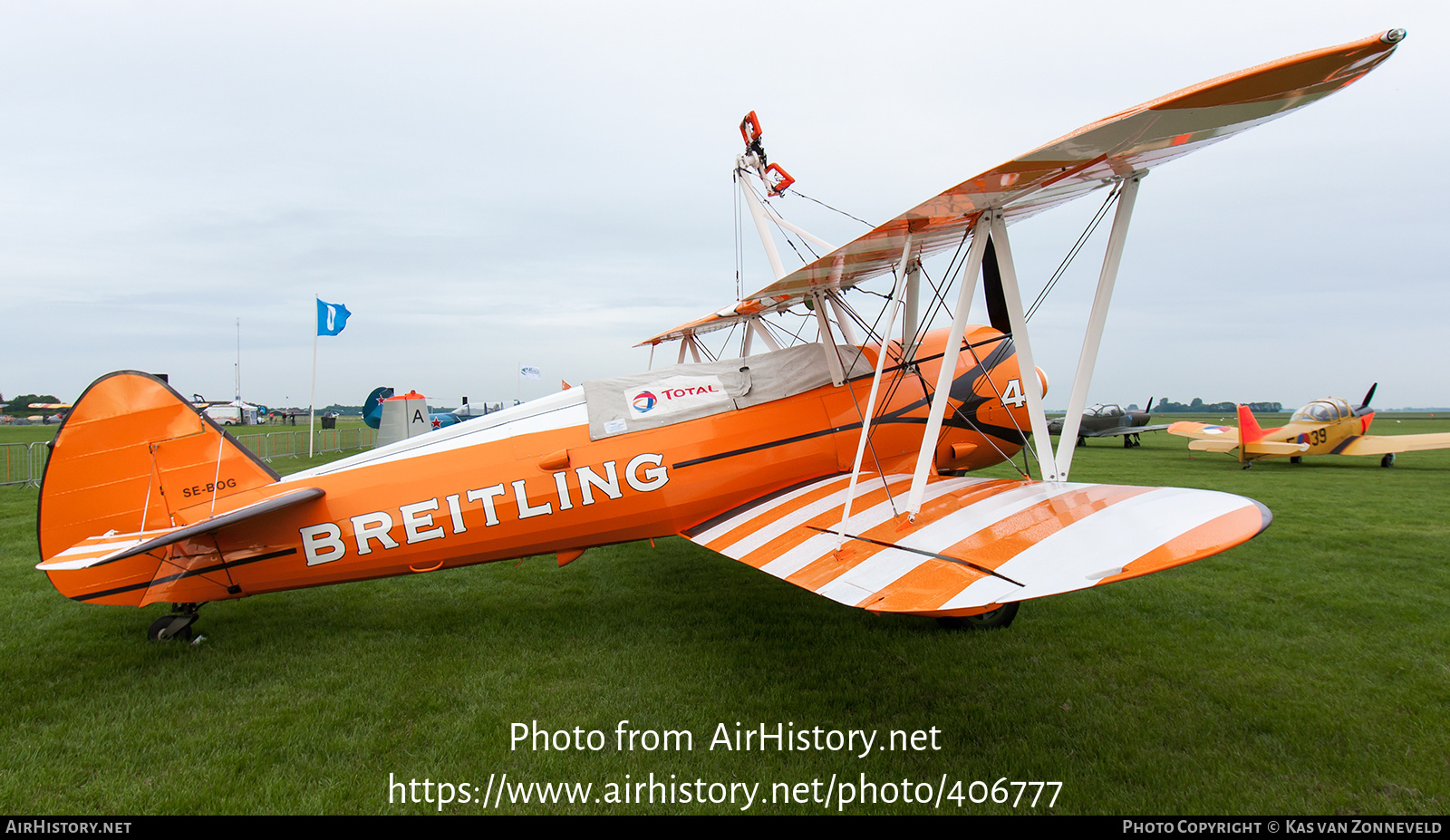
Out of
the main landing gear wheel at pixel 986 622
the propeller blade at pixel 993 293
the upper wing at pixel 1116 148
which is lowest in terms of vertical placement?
the main landing gear wheel at pixel 986 622

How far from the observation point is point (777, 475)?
4.74 metres

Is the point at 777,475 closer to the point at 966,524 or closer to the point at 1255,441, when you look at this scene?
the point at 966,524

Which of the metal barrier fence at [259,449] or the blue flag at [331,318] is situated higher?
the blue flag at [331,318]

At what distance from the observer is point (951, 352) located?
345cm

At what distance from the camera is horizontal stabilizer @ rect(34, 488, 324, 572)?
3.29 metres

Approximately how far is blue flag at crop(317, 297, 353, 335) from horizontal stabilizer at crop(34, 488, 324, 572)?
13.1 metres

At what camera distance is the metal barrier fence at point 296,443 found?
2005cm

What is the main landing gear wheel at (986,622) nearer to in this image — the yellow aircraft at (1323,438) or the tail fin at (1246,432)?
the yellow aircraft at (1323,438)

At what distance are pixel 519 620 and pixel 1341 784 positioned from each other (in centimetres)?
484

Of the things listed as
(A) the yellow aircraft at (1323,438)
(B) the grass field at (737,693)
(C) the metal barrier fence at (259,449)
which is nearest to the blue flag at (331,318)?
(C) the metal barrier fence at (259,449)

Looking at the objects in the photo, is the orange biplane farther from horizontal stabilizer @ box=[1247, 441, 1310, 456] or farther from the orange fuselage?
horizontal stabilizer @ box=[1247, 441, 1310, 456]

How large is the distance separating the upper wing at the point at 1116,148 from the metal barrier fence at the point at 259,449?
15.0m

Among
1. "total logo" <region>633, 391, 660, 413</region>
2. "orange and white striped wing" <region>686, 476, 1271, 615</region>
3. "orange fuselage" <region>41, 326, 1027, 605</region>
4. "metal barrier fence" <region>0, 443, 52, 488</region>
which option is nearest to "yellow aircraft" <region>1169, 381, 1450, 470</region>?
"orange fuselage" <region>41, 326, 1027, 605</region>
